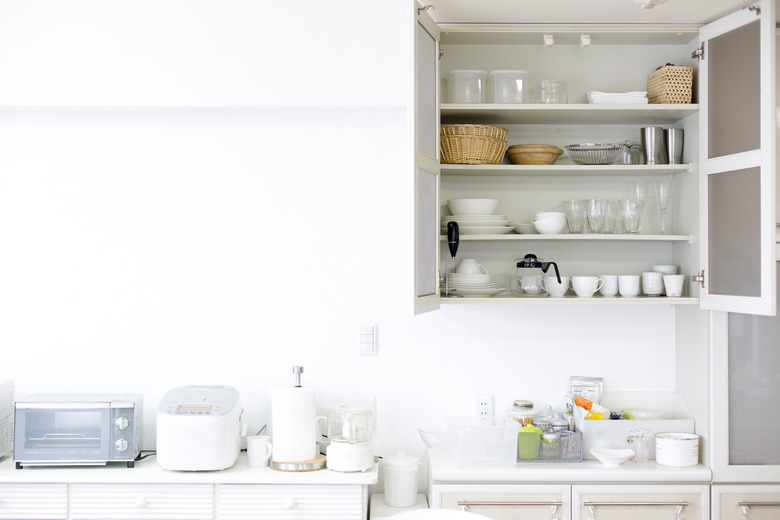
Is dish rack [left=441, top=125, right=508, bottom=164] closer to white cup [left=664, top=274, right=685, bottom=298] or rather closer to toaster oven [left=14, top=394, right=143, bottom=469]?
white cup [left=664, top=274, right=685, bottom=298]

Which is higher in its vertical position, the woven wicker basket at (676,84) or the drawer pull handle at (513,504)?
the woven wicker basket at (676,84)

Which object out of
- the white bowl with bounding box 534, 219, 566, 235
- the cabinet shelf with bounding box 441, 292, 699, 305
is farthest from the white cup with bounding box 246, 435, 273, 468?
the white bowl with bounding box 534, 219, 566, 235

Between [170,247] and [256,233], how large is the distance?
351 mm

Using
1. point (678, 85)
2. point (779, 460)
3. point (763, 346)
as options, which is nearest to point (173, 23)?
point (678, 85)

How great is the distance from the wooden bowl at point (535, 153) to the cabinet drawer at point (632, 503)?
1.20 m

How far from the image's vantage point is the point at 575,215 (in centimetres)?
274

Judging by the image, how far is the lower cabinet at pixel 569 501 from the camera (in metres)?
2.47

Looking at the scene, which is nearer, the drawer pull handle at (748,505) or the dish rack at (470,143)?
the drawer pull handle at (748,505)

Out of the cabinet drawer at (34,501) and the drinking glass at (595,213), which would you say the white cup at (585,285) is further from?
the cabinet drawer at (34,501)

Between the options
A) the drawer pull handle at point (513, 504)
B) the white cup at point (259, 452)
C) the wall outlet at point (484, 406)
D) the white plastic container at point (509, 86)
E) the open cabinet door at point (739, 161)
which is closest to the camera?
the open cabinet door at point (739, 161)

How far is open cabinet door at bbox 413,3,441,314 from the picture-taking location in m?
2.36

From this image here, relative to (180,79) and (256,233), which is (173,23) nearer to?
(180,79)

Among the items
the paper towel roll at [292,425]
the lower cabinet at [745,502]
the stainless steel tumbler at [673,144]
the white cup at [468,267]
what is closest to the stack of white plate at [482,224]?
the white cup at [468,267]

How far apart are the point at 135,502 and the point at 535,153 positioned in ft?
6.33
